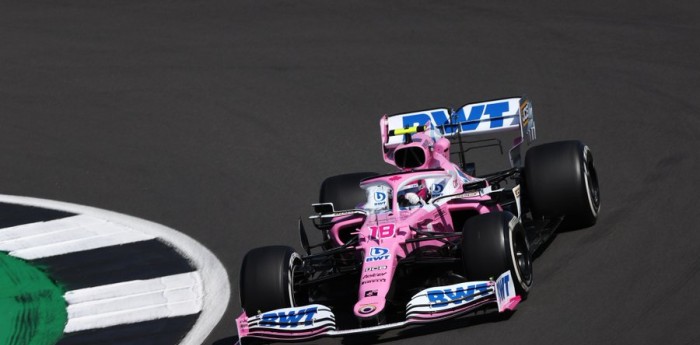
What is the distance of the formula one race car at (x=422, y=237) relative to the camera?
31.3ft

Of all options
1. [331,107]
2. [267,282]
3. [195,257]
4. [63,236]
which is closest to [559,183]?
[267,282]

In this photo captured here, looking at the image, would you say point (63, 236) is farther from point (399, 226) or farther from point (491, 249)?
point (491, 249)

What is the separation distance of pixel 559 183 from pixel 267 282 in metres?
3.08

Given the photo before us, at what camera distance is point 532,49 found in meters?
18.2

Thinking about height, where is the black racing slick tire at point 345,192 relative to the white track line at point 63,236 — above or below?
above

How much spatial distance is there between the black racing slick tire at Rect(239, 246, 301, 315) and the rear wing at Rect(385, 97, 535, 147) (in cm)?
288

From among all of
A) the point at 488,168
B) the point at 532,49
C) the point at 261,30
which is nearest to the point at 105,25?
the point at 261,30

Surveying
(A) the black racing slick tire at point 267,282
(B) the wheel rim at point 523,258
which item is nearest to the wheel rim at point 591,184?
(B) the wheel rim at point 523,258

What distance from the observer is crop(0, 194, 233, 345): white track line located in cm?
1091

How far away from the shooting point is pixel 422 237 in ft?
34.2

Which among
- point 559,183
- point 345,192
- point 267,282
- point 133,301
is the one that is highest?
point 345,192

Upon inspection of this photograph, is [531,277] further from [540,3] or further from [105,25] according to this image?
[105,25]

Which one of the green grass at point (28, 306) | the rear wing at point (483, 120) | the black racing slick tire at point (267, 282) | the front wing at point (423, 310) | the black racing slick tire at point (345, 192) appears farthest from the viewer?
the rear wing at point (483, 120)

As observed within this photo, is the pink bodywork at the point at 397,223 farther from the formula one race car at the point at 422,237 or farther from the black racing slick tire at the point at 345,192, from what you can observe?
the black racing slick tire at the point at 345,192
